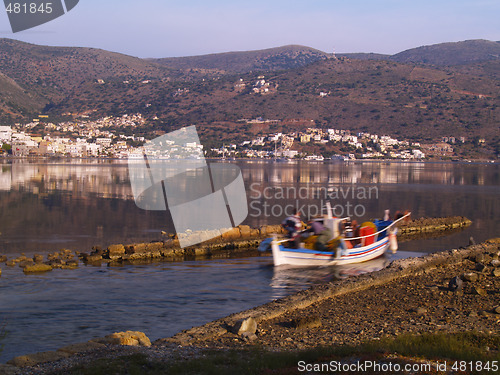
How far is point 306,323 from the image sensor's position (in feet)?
28.9

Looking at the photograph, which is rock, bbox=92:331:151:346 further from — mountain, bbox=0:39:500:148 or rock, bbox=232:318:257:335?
mountain, bbox=0:39:500:148

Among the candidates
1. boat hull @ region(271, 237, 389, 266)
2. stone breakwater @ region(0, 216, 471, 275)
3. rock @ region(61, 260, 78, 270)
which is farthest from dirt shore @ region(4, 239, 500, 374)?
rock @ region(61, 260, 78, 270)

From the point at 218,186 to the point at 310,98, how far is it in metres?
104

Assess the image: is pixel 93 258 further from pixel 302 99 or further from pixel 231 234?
pixel 302 99

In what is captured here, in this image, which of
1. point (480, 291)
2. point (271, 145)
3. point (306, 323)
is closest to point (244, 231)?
point (480, 291)

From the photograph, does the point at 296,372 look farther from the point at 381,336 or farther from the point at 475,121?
the point at 475,121

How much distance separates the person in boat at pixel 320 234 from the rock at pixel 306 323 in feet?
25.5

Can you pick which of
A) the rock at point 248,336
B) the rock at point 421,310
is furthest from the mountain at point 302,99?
the rock at point 248,336

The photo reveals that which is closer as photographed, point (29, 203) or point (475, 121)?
point (29, 203)

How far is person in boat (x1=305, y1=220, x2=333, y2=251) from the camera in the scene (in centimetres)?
1667

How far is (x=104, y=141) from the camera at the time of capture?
131 m

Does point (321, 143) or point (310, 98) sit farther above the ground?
point (310, 98)

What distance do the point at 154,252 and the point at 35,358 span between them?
10.3m

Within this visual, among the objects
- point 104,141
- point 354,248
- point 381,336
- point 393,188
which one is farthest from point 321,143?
point 381,336
